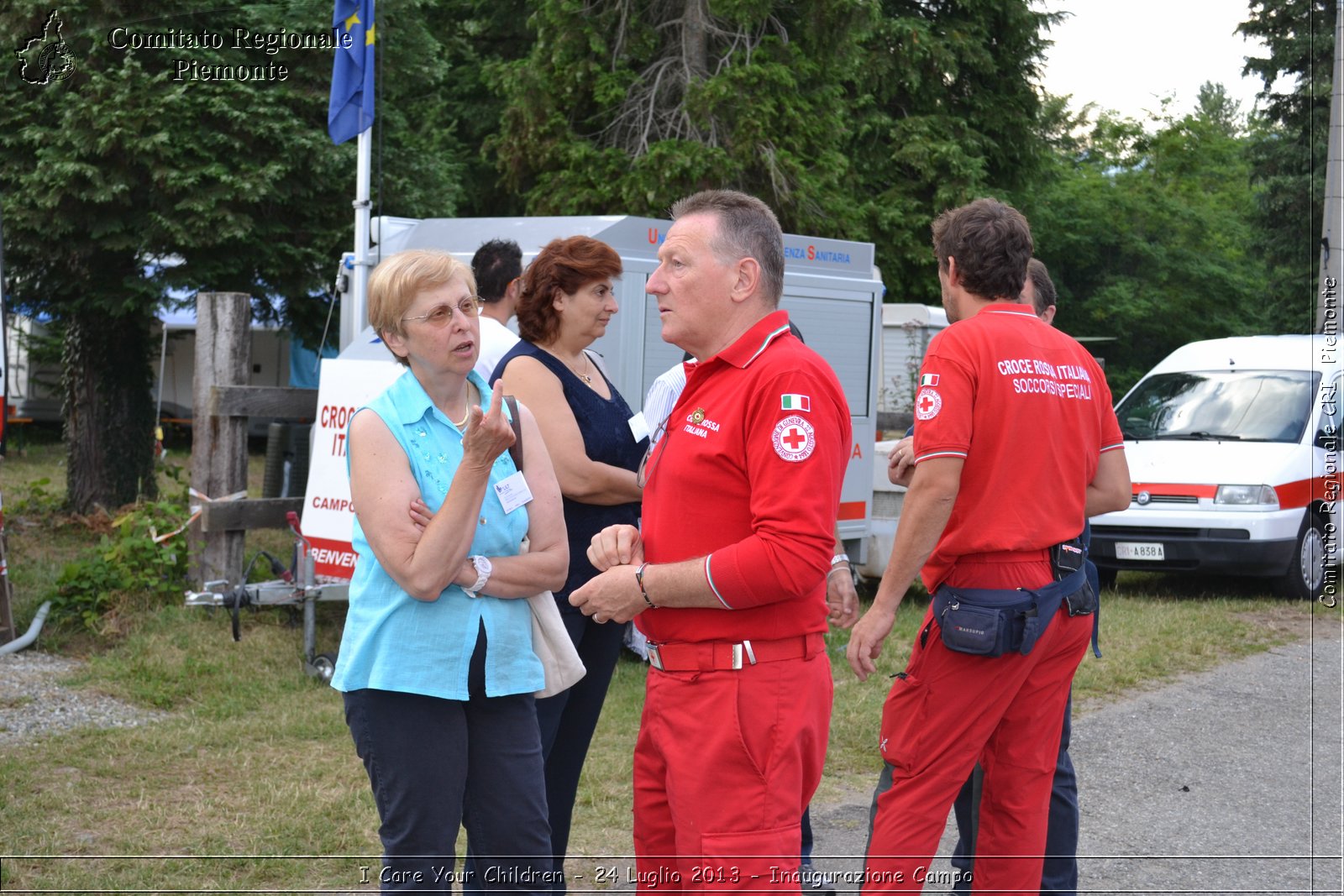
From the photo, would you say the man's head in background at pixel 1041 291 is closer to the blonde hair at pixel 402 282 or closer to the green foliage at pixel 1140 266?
the blonde hair at pixel 402 282

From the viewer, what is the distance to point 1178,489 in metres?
11.2

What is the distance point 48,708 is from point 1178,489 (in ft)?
28.6

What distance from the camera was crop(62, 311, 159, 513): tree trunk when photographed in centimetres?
1252

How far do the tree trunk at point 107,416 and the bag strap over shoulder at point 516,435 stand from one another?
10195 millimetres

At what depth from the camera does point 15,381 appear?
23594 millimetres

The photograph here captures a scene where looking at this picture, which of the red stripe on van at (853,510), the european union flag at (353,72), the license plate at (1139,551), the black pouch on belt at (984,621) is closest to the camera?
the black pouch on belt at (984,621)

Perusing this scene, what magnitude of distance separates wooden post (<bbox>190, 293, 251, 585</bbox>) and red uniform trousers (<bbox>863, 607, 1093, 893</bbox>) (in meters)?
5.79

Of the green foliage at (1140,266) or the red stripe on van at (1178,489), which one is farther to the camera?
the green foliage at (1140,266)

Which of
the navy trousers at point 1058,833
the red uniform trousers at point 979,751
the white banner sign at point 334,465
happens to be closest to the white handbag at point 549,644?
the red uniform trousers at point 979,751

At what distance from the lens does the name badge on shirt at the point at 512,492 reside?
10.2 feet

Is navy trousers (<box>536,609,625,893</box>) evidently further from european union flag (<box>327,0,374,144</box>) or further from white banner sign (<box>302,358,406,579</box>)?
european union flag (<box>327,0,374,144</box>)

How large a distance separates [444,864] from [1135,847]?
10.9 feet

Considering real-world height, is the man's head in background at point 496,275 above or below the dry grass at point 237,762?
above

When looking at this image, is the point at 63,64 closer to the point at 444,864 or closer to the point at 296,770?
the point at 296,770
